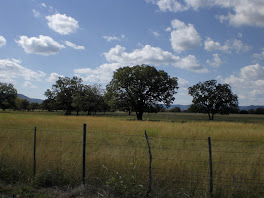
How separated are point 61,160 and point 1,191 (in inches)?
78.0

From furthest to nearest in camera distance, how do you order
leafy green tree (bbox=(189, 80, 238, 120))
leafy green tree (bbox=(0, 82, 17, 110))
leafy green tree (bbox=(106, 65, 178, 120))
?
leafy green tree (bbox=(0, 82, 17, 110)) < leafy green tree (bbox=(189, 80, 238, 120)) < leafy green tree (bbox=(106, 65, 178, 120))

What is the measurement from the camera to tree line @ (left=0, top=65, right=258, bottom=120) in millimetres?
40438

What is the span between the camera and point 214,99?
55.3 metres

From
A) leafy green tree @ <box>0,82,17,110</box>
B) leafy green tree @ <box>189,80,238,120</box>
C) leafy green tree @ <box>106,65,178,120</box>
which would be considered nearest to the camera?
leafy green tree @ <box>106,65,178,120</box>

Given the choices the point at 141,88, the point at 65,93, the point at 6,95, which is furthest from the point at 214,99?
the point at 6,95

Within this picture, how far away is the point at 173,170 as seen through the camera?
6.16m

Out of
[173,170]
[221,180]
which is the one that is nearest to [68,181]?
[173,170]

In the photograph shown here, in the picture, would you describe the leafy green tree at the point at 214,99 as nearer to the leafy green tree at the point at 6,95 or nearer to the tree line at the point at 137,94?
the tree line at the point at 137,94

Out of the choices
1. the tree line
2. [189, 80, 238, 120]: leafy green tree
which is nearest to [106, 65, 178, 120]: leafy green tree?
the tree line

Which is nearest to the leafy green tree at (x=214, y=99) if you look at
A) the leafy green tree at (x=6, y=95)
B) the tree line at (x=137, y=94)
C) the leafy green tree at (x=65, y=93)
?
the tree line at (x=137, y=94)

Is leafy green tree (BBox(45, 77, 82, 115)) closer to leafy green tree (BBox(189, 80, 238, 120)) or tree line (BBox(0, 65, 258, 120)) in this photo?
tree line (BBox(0, 65, 258, 120))

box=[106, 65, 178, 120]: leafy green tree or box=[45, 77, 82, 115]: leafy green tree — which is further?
box=[45, 77, 82, 115]: leafy green tree

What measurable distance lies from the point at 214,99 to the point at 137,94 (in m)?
26.5

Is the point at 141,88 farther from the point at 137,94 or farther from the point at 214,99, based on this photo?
the point at 214,99
